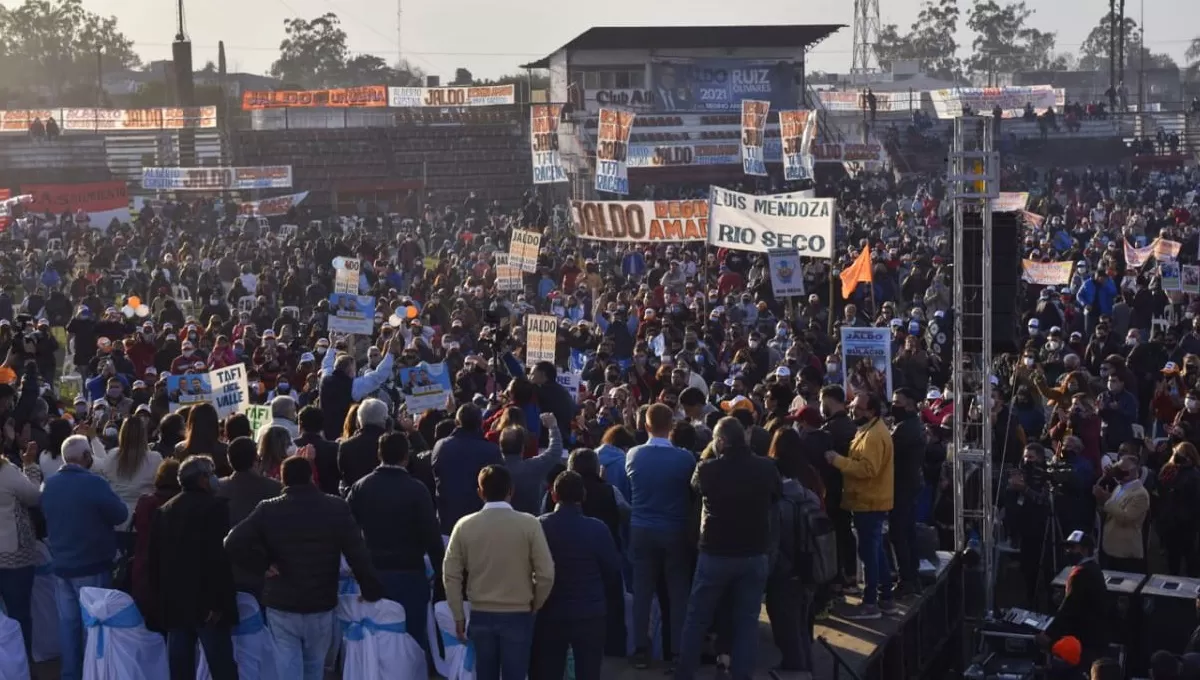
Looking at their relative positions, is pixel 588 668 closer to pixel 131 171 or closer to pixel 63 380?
pixel 63 380

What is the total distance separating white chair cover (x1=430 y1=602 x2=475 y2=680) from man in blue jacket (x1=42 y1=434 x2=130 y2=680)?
5.79 ft

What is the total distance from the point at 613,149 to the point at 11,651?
1964 cm

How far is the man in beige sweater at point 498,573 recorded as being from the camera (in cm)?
766

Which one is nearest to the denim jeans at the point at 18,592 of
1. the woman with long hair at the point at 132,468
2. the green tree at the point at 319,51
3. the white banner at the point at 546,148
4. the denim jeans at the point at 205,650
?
the woman with long hair at the point at 132,468

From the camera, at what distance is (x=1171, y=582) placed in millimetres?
10602

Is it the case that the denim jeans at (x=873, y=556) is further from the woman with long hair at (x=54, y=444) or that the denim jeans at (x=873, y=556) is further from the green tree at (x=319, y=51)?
the green tree at (x=319, y=51)

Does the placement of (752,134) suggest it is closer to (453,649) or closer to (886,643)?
(886,643)

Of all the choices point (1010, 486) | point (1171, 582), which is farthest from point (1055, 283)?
point (1171, 582)

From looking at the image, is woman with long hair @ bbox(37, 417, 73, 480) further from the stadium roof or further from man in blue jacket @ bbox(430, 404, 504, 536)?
the stadium roof

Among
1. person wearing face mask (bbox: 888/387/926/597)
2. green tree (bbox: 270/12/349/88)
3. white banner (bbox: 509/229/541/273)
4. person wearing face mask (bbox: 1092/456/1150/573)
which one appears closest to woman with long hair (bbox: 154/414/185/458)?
person wearing face mask (bbox: 888/387/926/597)

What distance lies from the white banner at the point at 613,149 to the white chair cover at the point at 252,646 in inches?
762

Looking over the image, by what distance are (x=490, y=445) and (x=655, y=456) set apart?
37.2 inches

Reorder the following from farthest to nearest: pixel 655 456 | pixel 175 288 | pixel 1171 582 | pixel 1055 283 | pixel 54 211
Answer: pixel 54 211, pixel 175 288, pixel 1055 283, pixel 1171 582, pixel 655 456

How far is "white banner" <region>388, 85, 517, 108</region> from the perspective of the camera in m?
55.0
